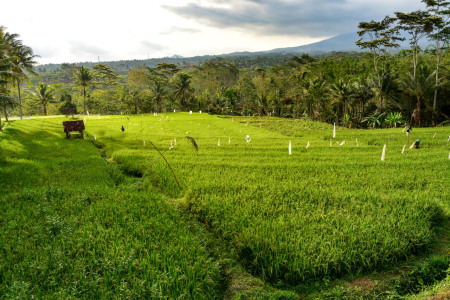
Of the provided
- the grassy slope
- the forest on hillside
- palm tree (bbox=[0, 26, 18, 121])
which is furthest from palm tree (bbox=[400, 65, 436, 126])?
palm tree (bbox=[0, 26, 18, 121])

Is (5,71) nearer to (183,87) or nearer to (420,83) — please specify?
(183,87)

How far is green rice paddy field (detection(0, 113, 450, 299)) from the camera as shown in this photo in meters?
4.47

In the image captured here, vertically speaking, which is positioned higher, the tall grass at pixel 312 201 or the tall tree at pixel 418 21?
the tall tree at pixel 418 21

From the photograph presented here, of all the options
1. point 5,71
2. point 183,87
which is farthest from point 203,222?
point 183,87

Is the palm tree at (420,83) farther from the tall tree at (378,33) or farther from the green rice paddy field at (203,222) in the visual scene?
the green rice paddy field at (203,222)

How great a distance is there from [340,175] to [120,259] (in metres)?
8.59

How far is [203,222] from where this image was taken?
276 inches

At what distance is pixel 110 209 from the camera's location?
22.7 feet

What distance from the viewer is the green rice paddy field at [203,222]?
447cm

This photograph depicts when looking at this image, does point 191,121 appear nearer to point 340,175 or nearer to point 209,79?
point 340,175

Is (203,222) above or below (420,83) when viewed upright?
below

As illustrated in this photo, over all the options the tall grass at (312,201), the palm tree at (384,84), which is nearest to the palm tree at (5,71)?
the tall grass at (312,201)

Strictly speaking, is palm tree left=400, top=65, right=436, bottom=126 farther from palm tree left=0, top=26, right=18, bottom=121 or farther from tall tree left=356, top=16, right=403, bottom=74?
palm tree left=0, top=26, right=18, bottom=121

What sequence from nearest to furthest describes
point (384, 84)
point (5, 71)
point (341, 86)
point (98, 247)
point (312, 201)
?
point (98, 247) < point (312, 201) < point (5, 71) < point (384, 84) < point (341, 86)
